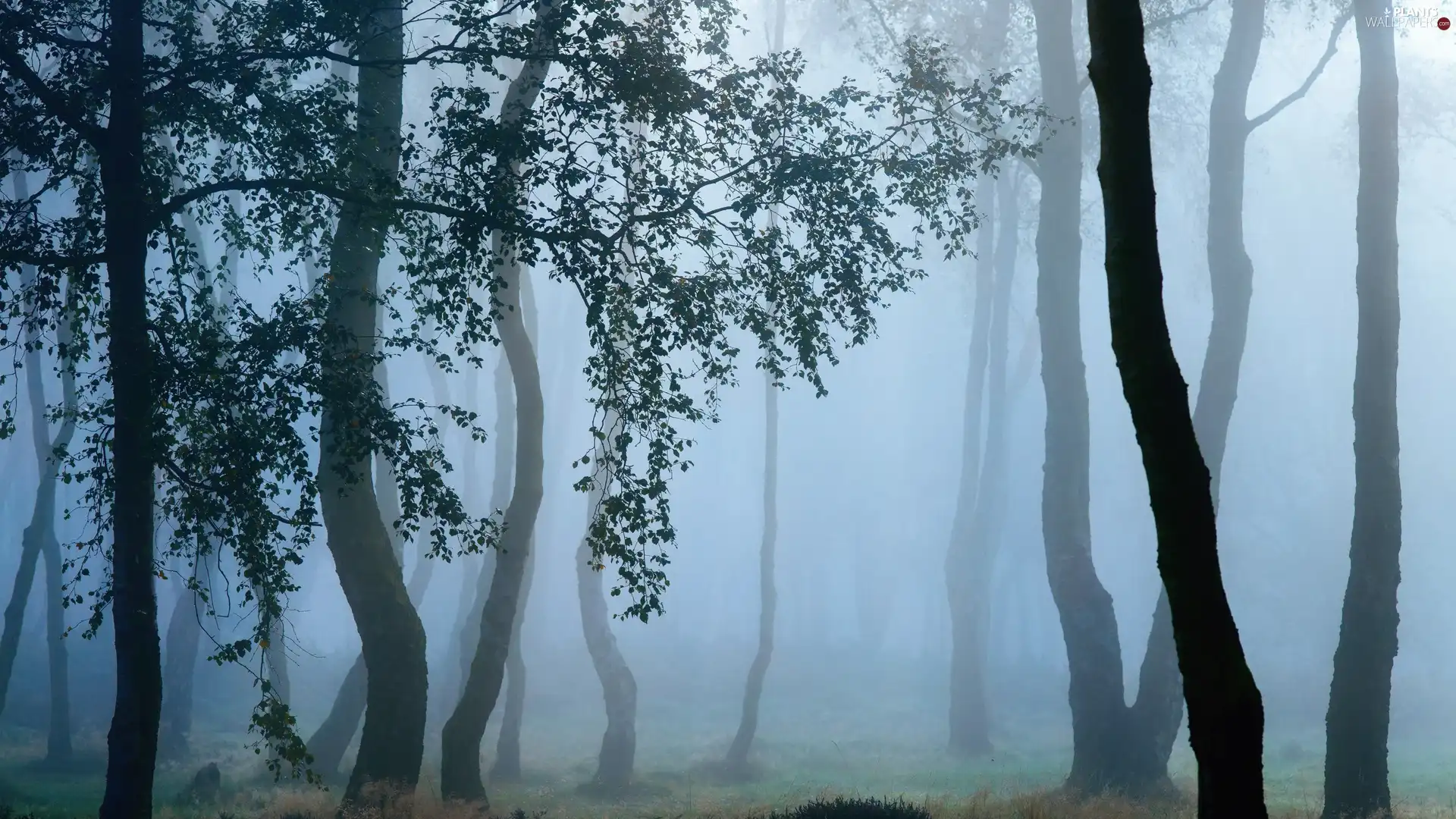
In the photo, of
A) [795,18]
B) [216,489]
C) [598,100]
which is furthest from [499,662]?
[795,18]

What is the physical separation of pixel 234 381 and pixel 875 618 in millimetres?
54083

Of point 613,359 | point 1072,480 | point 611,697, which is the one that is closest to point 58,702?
point 611,697

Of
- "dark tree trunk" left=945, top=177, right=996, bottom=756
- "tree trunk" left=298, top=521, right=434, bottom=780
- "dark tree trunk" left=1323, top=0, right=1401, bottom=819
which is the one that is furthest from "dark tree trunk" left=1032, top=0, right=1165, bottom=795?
"tree trunk" left=298, top=521, right=434, bottom=780

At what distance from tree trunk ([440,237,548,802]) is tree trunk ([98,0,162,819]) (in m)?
4.32

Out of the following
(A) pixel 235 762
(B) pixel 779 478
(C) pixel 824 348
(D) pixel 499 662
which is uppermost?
(B) pixel 779 478

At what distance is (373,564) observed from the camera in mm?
12273

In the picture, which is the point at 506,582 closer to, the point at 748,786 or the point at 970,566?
the point at 748,786

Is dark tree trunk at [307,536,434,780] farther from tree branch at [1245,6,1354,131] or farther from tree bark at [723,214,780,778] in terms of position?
tree branch at [1245,6,1354,131]

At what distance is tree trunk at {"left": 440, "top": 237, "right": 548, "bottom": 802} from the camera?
14.1 m

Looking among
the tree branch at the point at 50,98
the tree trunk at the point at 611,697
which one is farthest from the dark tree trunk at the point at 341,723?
the tree branch at the point at 50,98

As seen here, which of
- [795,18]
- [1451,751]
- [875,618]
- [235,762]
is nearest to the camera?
[235,762]

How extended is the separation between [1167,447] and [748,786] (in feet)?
68.6

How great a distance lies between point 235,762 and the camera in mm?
25391

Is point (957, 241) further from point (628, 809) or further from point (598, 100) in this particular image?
point (628, 809)
